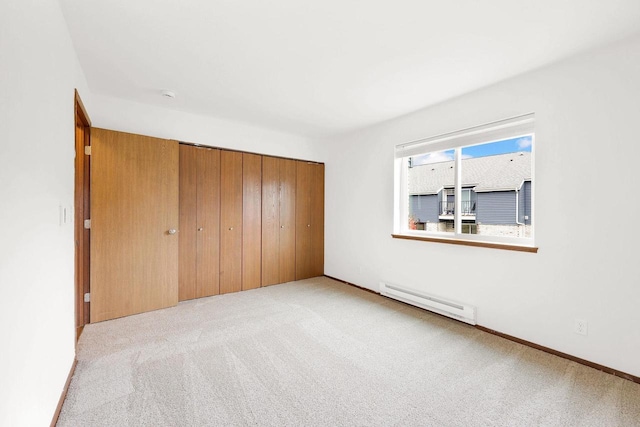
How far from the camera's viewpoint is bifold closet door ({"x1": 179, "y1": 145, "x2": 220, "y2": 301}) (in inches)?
142

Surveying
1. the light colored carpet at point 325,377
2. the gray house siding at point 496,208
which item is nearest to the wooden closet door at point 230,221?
the light colored carpet at point 325,377

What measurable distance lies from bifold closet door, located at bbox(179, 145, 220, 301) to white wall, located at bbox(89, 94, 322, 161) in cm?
21

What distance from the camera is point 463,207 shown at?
3.21 m

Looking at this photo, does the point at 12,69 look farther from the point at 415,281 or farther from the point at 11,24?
the point at 415,281

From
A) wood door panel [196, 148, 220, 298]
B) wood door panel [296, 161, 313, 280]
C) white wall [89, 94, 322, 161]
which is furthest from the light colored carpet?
white wall [89, 94, 322, 161]

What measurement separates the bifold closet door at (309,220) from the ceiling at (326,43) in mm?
1786

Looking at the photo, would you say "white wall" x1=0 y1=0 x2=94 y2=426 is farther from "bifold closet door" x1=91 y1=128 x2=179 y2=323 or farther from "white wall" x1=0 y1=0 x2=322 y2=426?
"bifold closet door" x1=91 y1=128 x2=179 y2=323

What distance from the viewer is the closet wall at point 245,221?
12.0 ft

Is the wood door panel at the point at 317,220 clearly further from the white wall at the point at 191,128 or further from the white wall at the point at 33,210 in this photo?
the white wall at the point at 33,210

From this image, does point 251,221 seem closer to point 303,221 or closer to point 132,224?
point 303,221

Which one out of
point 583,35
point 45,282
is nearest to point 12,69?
point 45,282

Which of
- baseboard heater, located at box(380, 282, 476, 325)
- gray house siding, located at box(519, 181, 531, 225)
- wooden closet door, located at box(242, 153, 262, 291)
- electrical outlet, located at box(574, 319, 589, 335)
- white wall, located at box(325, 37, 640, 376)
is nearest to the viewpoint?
white wall, located at box(325, 37, 640, 376)

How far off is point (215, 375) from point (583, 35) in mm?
3568

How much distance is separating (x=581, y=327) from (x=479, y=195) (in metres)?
1.42
